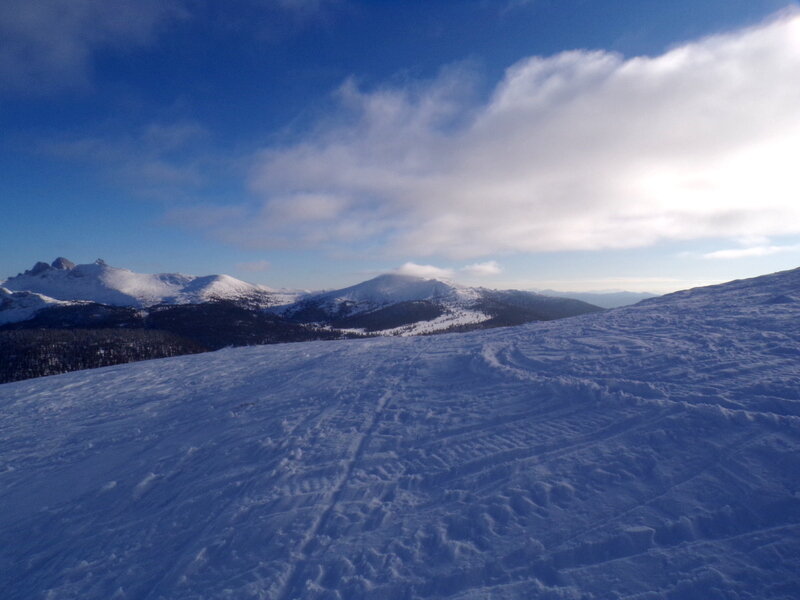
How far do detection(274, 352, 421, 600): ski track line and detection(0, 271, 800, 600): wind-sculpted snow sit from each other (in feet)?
0.14

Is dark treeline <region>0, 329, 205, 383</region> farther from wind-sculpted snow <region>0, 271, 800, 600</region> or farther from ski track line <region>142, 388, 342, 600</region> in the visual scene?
ski track line <region>142, 388, 342, 600</region>

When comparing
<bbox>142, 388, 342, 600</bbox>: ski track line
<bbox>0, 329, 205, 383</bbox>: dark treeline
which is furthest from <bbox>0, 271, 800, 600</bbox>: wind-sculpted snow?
<bbox>0, 329, 205, 383</bbox>: dark treeline

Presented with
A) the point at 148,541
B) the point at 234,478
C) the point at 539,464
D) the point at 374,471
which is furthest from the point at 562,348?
the point at 148,541

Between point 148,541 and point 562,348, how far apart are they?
45.0 feet

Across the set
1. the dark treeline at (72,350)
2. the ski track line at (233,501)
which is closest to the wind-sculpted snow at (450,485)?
the ski track line at (233,501)

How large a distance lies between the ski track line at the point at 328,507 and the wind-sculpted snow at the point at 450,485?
0.04 metres

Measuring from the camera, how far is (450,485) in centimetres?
728

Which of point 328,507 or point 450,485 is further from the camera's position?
point 450,485

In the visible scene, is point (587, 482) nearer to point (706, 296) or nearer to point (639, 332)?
point (639, 332)

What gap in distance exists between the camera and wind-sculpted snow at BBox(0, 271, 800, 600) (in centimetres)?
528

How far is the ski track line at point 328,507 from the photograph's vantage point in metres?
5.47

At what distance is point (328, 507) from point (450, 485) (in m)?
2.26

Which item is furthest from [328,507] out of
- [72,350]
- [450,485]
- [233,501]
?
[72,350]

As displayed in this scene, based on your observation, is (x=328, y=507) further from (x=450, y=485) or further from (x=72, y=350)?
(x=72, y=350)
